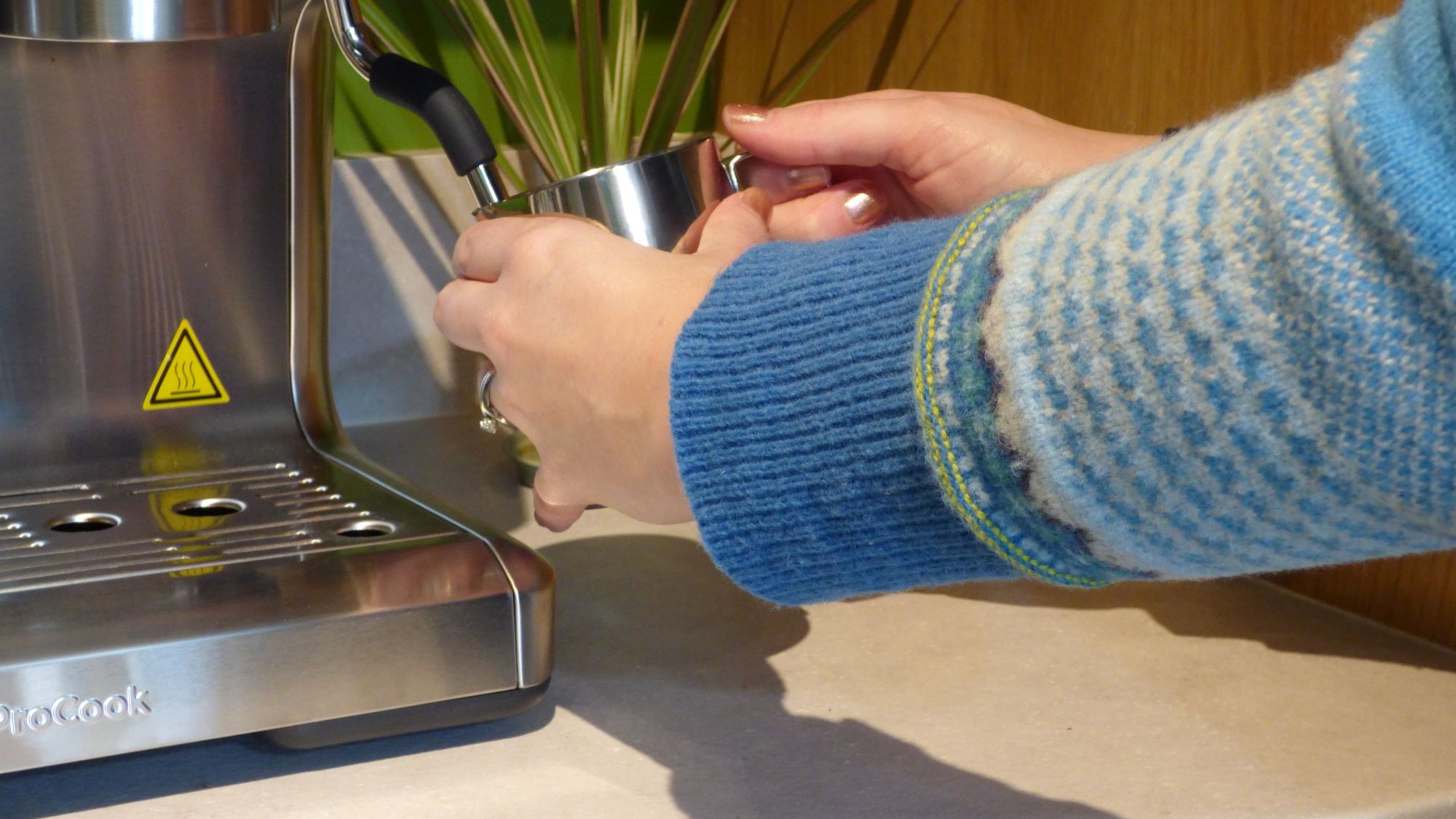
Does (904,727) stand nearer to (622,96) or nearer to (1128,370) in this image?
(1128,370)

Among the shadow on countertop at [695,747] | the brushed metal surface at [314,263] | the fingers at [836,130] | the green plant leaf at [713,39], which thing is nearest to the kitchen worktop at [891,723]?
the shadow on countertop at [695,747]

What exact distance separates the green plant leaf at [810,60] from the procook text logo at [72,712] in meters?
0.61

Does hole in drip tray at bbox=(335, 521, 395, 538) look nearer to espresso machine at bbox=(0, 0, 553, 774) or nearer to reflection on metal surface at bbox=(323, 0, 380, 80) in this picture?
espresso machine at bbox=(0, 0, 553, 774)

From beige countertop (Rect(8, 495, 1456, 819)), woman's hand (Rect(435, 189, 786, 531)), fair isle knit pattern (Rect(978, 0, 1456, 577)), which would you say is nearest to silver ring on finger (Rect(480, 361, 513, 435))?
woman's hand (Rect(435, 189, 786, 531))

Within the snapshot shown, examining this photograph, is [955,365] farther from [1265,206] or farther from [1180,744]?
[1180,744]

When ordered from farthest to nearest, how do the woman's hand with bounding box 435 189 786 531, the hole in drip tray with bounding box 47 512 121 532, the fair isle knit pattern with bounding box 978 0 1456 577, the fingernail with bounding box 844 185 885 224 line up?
the fingernail with bounding box 844 185 885 224 → the hole in drip tray with bounding box 47 512 121 532 → the woman's hand with bounding box 435 189 786 531 → the fair isle knit pattern with bounding box 978 0 1456 577

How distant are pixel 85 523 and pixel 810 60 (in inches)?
22.8

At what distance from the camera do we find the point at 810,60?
907 mm

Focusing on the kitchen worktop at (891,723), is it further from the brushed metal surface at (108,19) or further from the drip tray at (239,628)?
the brushed metal surface at (108,19)

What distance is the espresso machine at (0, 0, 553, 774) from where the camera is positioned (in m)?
0.42

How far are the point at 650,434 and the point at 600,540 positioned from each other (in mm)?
302

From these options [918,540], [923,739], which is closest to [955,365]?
[918,540]

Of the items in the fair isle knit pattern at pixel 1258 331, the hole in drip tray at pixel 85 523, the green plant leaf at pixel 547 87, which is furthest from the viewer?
the green plant leaf at pixel 547 87

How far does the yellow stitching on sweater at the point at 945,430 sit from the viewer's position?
1.03 ft
